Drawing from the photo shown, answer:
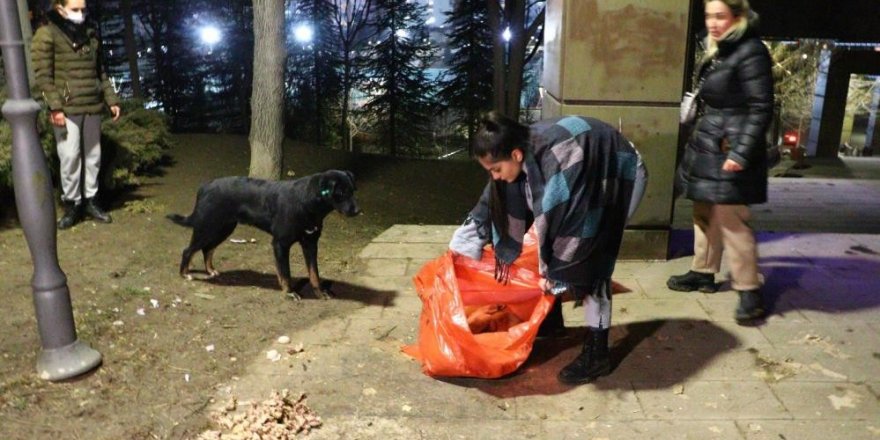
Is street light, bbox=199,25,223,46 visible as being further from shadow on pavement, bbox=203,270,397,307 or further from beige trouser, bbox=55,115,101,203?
shadow on pavement, bbox=203,270,397,307

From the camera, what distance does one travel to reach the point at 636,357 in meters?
4.20

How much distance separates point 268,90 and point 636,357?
5601 millimetres

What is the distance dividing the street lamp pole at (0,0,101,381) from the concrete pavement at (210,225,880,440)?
3.11ft

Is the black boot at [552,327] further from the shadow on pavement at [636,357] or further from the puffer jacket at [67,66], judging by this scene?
the puffer jacket at [67,66]

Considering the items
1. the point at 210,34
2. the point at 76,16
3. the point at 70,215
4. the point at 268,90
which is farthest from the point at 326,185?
the point at 210,34

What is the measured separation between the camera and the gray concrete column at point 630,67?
5242 mm

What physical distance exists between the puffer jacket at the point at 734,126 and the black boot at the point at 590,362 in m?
1.25

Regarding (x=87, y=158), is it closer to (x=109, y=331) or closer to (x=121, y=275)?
(x=121, y=275)

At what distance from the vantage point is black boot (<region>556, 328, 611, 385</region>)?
387 cm

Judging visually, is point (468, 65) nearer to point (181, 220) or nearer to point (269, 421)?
point (181, 220)

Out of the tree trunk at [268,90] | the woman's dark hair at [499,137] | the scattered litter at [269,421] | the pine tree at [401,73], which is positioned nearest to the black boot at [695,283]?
the woman's dark hair at [499,137]

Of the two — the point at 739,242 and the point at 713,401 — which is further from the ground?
the point at 739,242

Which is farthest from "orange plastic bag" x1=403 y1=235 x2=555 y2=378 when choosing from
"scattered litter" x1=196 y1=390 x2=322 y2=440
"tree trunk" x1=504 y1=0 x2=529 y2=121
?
"tree trunk" x1=504 y1=0 x2=529 y2=121

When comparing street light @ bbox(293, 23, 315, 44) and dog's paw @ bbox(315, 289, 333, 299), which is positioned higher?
street light @ bbox(293, 23, 315, 44)
